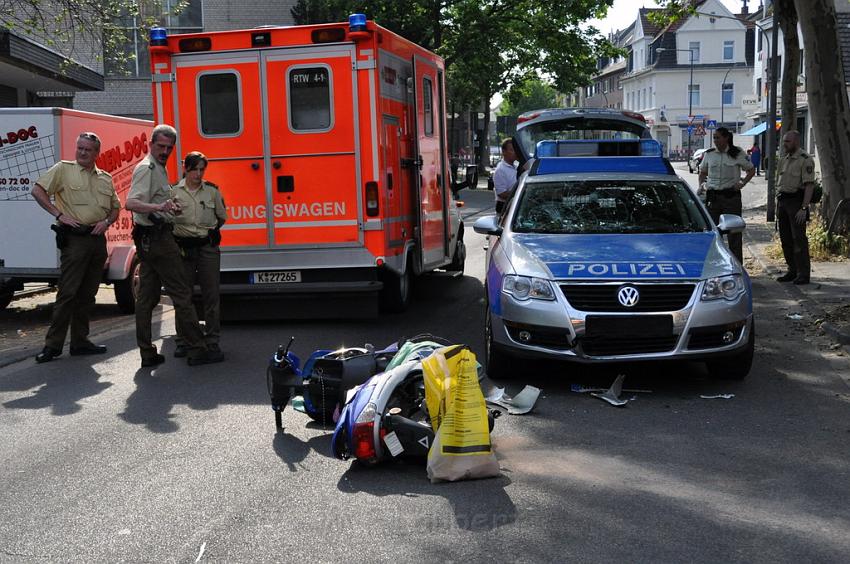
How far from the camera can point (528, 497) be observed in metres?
5.16

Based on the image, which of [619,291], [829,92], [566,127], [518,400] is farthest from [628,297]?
[566,127]

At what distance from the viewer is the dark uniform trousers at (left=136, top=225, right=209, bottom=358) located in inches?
346

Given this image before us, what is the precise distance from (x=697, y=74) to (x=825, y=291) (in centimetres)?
8392

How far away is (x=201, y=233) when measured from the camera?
29.8 ft

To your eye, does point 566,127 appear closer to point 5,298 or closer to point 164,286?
point 5,298

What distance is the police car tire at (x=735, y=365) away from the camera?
7578mm

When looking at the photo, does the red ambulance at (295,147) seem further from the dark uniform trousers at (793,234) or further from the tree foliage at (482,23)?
the tree foliage at (482,23)

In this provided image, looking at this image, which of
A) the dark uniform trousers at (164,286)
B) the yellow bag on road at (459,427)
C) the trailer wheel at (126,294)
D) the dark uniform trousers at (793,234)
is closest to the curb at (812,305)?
the dark uniform trousers at (793,234)

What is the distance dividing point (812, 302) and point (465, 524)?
7.98 meters

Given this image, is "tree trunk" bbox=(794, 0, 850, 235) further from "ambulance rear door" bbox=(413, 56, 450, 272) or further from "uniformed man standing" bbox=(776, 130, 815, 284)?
"ambulance rear door" bbox=(413, 56, 450, 272)

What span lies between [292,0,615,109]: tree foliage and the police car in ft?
96.3

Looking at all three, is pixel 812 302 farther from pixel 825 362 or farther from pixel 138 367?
pixel 138 367

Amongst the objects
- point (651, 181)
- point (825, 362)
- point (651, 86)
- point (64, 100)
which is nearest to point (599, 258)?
point (651, 181)

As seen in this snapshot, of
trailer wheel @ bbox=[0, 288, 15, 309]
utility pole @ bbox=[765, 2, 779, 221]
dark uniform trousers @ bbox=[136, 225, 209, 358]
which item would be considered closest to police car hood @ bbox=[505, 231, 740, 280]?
dark uniform trousers @ bbox=[136, 225, 209, 358]
